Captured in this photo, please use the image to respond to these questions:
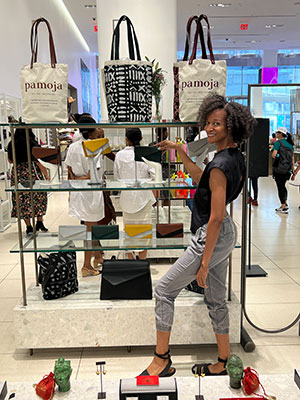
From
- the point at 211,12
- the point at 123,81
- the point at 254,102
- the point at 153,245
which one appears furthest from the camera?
the point at 211,12

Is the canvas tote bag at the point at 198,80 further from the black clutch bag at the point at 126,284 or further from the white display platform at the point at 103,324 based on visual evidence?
the white display platform at the point at 103,324

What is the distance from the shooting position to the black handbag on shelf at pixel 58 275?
2.68 meters

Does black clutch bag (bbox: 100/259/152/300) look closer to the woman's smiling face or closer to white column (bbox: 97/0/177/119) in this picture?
the woman's smiling face

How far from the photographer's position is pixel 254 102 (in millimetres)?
3736

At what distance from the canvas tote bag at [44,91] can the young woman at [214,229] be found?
914mm

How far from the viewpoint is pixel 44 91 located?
2.43 metres

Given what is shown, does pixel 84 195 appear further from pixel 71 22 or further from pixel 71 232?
pixel 71 22

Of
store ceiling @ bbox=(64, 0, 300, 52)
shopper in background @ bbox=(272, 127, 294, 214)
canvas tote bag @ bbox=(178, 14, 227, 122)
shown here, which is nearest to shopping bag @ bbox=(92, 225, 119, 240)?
canvas tote bag @ bbox=(178, 14, 227, 122)

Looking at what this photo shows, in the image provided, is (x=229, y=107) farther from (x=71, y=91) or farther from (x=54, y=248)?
(x=71, y=91)

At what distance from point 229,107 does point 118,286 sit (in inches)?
53.7

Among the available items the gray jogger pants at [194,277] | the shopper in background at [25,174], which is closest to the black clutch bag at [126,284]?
the gray jogger pants at [194,277]

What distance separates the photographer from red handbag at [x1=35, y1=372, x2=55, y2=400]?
1726mm

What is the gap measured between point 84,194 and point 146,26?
3.51 metres

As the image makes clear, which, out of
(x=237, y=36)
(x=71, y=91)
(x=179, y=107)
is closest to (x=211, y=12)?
(x=237, y=36)
